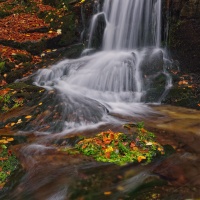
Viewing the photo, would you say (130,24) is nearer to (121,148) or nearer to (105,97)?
(105,97)

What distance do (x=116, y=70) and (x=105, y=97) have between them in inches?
44.5

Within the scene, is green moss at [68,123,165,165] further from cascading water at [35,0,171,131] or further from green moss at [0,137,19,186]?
cascading water at [35,0,171,131]

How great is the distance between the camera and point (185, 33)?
8.83m

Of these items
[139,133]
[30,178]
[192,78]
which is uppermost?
[192,78]

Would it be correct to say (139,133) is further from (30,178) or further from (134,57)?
(134,57)

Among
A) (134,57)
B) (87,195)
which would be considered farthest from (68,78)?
(87,195)

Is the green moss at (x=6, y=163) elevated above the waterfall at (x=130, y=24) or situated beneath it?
situated beneath

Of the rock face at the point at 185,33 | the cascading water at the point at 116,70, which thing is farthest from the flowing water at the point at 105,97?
the rock face at the point at 185,33

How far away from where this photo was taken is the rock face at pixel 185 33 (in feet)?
28.0

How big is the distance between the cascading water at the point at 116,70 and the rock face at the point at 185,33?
521 mm

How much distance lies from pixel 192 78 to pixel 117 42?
3.32m

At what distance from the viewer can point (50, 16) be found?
12398 millimetres

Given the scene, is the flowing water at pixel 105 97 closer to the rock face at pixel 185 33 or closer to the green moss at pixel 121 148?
the green moss at pixel 121 148

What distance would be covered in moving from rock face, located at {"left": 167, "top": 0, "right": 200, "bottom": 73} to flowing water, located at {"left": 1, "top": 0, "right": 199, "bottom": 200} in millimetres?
448
